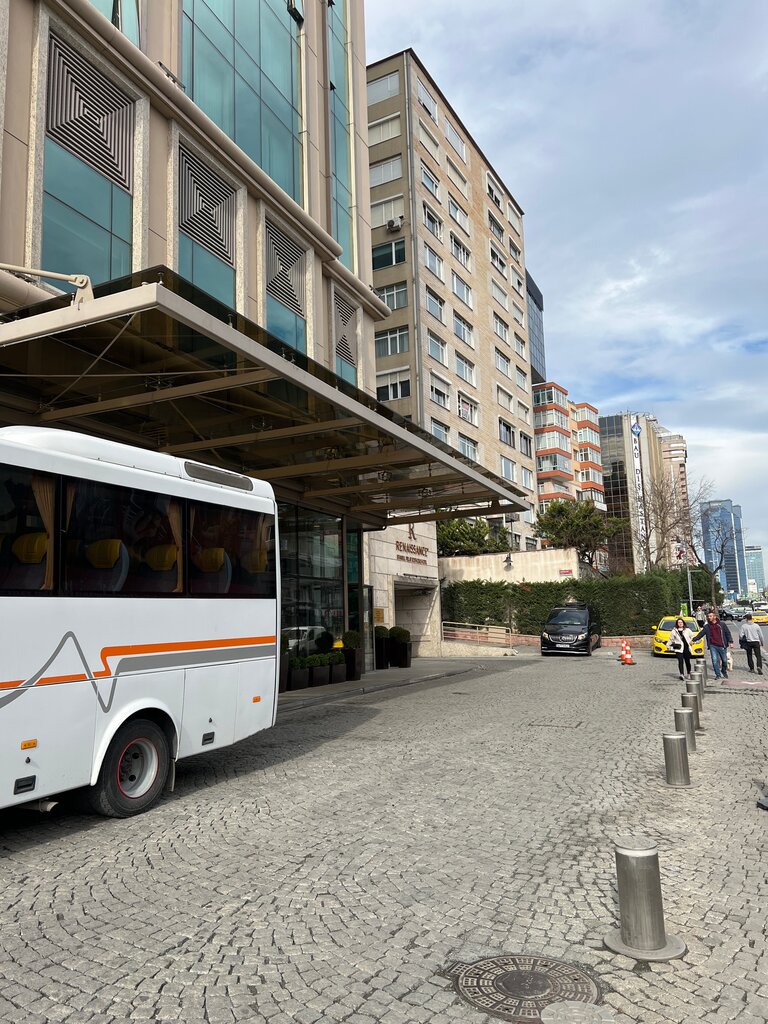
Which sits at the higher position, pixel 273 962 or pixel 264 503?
pixel 264 503

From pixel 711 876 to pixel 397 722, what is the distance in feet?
26.9

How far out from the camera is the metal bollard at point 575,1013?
10.8ft

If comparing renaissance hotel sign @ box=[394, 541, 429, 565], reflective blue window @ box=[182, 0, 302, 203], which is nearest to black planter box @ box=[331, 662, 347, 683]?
renaissance hotel sign @ box=[394, 541, 429, 565]

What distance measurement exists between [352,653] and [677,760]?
15172 mm

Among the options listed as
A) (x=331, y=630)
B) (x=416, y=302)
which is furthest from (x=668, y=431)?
(x=331, y=630)

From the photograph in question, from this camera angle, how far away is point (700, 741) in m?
10.8

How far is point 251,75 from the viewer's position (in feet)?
66.6

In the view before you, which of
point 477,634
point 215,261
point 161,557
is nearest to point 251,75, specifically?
point 215,261

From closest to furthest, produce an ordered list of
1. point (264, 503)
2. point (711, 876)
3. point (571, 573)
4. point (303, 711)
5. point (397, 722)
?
point (711, 876) → point (264, 503) → point (397, 722) → point (303, 711) → point (571, 573)

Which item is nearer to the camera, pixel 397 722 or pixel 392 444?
pixel 397 722

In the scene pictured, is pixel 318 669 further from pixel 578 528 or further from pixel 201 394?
pixel 578 528

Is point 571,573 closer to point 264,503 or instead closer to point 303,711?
point 303,711

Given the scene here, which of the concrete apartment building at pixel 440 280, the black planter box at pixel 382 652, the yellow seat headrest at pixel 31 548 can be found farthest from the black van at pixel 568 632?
the yellow seat headrest at pixel 31 548

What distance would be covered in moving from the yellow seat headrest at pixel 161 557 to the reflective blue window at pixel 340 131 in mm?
19056
